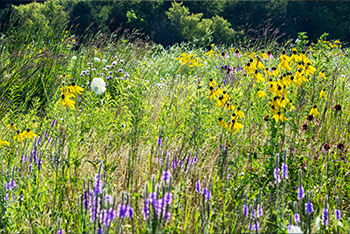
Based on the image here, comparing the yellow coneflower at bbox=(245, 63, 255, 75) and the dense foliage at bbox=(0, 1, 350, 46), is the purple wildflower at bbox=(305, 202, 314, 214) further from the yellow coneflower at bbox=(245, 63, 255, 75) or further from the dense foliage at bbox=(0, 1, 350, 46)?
the dense foliage at bbox=(0, 1, 350, 46)

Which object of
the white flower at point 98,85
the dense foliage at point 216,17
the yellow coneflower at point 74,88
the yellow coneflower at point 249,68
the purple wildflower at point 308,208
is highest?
the dense foliage at point 216,17

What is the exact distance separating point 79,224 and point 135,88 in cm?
126

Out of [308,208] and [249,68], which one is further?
[249,68]

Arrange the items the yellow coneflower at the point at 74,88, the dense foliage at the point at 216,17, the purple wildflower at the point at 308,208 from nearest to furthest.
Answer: the purple wildflower at the point at 308,208 → the yellow coneflower at the point at 74,88 → the dense foliage at the point at 216,17

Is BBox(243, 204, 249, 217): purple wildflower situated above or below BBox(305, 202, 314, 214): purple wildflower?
below

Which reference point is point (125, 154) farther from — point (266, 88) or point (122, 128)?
point (266, 88)

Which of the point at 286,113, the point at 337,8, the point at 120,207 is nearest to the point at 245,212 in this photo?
the point at 120,207

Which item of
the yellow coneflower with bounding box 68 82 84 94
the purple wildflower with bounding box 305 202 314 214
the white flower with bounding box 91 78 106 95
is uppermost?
the white flower with bounding box 91 78 106 95

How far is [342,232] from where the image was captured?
162 centimetres

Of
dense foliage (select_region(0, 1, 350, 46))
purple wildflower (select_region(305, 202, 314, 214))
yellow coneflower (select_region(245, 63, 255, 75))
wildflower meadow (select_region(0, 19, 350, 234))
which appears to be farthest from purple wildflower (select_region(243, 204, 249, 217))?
dense foliage (select_region(0, 1, 350, 46))

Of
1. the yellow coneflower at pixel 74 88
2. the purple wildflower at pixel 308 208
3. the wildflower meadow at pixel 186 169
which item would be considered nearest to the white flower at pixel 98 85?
the wildflower meadow at pixel 186 169

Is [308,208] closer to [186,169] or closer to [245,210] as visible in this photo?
[245,210]

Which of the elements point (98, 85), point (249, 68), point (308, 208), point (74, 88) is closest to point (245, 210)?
point (308, 208)

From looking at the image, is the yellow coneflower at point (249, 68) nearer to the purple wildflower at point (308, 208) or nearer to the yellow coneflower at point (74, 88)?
the yellow coneflower at point (74, 88)
